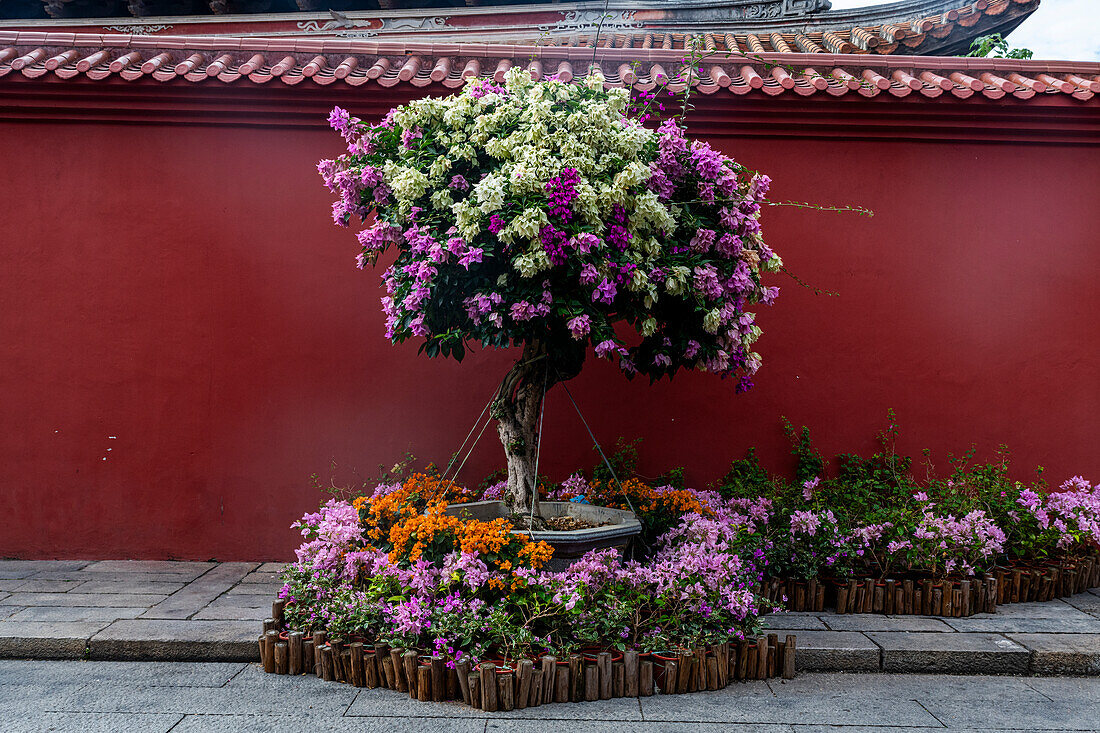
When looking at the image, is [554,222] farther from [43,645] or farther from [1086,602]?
[1086,602]

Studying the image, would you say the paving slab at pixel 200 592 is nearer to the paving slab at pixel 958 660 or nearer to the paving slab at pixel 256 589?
the paving slab at pixel 256 589

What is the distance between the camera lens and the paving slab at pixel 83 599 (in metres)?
4.57

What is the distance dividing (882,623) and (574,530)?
183 cm

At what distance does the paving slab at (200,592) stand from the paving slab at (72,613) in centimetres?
11

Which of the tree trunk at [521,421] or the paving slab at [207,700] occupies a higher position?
the tree trunk at [521,421]

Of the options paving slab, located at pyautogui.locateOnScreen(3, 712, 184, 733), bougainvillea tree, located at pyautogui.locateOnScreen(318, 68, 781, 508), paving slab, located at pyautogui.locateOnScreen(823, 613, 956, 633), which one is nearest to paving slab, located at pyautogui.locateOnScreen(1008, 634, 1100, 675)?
paving slab, located at pyautogui.locateOnScreen(823, 613, 956, 633)

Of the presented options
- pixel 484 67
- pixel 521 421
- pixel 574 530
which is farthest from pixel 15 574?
pixel 484 67

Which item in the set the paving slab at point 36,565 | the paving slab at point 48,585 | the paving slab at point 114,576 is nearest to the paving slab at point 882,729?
the paving slab at point 114,576

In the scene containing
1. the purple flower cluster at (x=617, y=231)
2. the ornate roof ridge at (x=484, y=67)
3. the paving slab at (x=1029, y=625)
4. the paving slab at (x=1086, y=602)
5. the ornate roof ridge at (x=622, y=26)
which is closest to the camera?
the purple flower cluster at (x=617, y=231)

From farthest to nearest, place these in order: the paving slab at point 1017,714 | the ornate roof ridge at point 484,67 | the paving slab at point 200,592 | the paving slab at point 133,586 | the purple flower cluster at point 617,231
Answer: the ornate roof ridge at point 484,67 → the paving slab at point 133,586 → the paving slab at point 200,592 → the purple flower cluster at point 617,231 → the paving slab at point 1017,714

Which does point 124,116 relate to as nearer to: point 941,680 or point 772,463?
point 772,463

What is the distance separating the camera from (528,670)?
134 inches

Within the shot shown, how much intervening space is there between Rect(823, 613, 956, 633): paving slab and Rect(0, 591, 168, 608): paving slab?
12.9ft

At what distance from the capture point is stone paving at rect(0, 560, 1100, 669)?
3971mm
